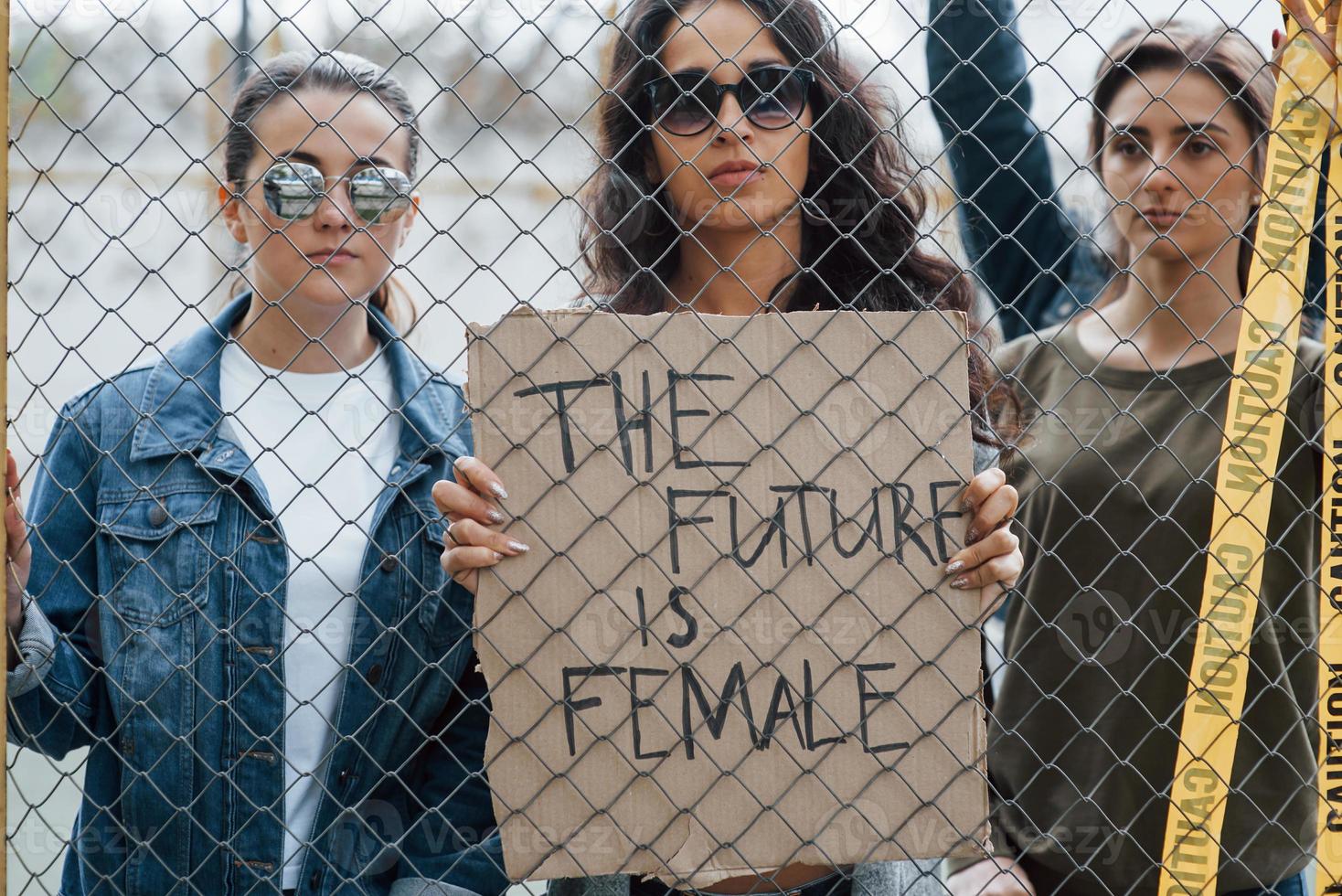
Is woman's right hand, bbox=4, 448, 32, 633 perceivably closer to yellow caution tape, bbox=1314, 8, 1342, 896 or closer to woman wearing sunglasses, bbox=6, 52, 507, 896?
woman wearing sunglasses, bbox=6, 52, 507, 896

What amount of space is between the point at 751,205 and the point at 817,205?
0.15 metres

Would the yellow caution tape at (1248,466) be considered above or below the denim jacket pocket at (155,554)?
below

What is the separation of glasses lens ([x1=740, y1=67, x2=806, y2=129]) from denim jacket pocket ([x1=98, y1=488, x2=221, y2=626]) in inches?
34.0

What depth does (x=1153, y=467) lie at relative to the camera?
1815 millimetres

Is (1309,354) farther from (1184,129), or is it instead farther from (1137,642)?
(1137,642)

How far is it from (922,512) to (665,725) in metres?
0.40

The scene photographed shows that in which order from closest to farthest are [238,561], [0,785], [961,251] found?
[0,785]
[238,561]
[961,251]

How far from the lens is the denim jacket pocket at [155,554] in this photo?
1548 millimetres

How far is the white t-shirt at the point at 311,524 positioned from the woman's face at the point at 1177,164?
3.83ft

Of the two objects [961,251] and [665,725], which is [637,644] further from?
[961,251]

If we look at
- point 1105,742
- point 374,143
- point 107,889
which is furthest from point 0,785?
point 1105,742

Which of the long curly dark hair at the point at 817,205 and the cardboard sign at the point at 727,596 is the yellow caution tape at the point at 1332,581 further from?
the cardboard sign at the point at 727,596

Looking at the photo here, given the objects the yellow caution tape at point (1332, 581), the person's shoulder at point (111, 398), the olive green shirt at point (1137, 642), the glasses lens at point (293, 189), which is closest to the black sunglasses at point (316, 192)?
the glasses lens at point (293, 189)

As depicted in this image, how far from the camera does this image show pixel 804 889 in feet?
5.06
